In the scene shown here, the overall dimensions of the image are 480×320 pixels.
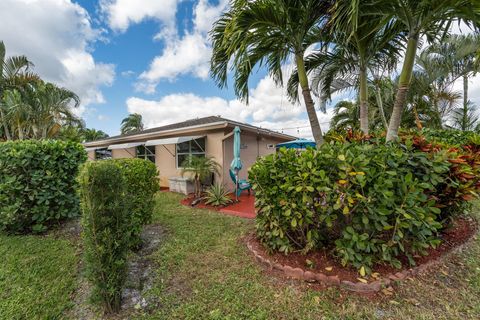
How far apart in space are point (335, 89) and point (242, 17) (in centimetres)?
417

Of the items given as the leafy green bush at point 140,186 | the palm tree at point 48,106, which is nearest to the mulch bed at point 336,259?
the leafy green bush at point 140,186

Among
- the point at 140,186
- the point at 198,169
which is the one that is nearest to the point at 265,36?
the point at 140,186

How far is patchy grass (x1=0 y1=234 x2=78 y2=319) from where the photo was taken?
2.55 m

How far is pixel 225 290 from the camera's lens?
2.70 m

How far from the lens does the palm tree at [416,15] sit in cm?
276

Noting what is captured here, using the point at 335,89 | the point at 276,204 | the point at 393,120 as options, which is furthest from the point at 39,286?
the point at 335,89

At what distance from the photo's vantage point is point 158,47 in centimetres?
1034

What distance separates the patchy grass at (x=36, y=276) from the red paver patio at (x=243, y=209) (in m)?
3.70

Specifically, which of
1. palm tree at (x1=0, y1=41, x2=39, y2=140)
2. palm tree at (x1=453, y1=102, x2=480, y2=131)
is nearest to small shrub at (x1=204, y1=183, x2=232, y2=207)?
palm tree at (x1=453, y1=102, x2=480, y2=131)

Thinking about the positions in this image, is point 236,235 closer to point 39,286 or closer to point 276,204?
point 276,204

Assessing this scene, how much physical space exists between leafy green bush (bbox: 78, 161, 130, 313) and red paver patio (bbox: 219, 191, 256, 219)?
3.66m

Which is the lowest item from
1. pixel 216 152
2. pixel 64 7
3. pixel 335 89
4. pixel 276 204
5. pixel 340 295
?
pixel 340 295

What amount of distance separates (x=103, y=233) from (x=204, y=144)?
748 cm

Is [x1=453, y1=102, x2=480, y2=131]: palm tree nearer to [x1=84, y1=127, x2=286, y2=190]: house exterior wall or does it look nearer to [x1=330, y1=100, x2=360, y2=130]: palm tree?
[x1=330, y1=100, x2=360, y2=130]: palm tree
